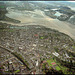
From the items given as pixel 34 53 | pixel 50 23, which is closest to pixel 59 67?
pixel 34 53

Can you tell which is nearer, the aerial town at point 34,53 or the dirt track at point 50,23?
the aerial town at point 34,53

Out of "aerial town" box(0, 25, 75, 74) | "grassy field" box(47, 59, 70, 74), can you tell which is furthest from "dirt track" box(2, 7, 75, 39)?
"grassy field" box(47, 59, 70, 74)

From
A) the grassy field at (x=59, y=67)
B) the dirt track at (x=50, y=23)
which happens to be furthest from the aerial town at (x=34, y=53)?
the dirt track at (x=50, y=23)

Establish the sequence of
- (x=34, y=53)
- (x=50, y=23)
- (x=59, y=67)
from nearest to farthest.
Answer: (x=59, y=67) < (x=34, y=53) < (x=50, y=23)

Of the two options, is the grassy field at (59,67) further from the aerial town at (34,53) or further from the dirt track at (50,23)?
the dirt track at (50,23)

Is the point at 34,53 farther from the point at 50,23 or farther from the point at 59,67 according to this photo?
the point at 50,23

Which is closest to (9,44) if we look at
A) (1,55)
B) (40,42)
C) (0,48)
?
(0,48)

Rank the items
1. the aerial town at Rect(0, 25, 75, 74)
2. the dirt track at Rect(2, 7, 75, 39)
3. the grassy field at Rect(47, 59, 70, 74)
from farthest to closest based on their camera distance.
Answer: the dirt track at Rect(2, 7, 75, 39) < the aerial town at Rect(0, 25, 75, 74) < the grassy field at Rect(47, 59, 70, 74)

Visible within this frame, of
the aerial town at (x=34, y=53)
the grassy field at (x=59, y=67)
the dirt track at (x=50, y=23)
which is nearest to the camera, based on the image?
the grassy field at (x=59, y=67)

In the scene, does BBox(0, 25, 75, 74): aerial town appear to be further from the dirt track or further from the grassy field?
the dirt track

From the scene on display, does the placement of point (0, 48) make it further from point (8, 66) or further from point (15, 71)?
point (15, 71)

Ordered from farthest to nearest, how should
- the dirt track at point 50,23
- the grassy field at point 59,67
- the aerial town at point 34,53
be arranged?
the dirt track at point 50,23, the aerial town at point 34,53, the grassy field at point 59,67
